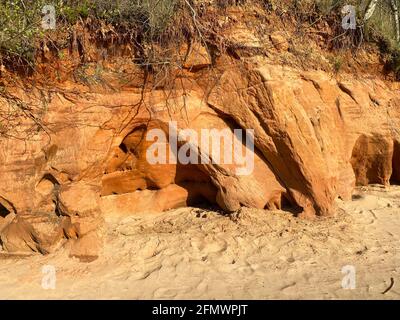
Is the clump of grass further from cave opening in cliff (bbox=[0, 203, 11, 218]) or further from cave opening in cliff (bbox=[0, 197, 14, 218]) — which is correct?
cave opening in cliff (bbox=[0, 203, 11, 218])

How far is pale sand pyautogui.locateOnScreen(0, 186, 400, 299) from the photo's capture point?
12.8ft

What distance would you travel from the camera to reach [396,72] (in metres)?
6.03

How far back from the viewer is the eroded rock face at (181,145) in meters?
4.60

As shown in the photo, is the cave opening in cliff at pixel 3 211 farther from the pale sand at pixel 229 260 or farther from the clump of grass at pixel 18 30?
the clump of grass at pixel 18 30

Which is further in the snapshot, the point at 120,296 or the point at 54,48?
the point at 54,48

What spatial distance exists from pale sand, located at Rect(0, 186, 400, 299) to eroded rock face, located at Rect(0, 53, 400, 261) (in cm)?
23

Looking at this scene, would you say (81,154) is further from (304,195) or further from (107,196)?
(304,195)

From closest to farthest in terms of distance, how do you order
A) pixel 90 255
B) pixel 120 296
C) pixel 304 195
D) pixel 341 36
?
pixel 120 296, pixel 90 255, pixel 304 195, pixel 341 36

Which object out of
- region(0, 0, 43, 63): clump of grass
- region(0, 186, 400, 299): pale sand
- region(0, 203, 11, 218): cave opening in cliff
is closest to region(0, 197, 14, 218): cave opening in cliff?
region(0, 203, 11, 218): cave opening in cliff

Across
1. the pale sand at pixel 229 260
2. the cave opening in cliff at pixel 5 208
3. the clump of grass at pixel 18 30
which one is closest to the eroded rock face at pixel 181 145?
the cave opening in cliff at pixel 5 208

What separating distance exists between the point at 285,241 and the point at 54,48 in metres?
3.26

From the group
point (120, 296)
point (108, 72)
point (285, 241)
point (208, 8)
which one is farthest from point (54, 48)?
point (285, 241)

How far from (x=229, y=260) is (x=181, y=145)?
146cm

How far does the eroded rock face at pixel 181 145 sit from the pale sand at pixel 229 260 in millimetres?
229
